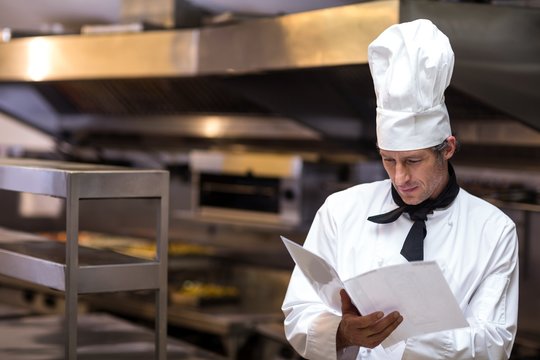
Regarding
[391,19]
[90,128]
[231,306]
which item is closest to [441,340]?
[391,19]

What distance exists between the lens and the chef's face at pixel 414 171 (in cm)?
214

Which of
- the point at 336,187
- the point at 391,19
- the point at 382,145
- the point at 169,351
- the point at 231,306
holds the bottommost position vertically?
the point at 231,306

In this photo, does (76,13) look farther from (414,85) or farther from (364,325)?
(364,325)

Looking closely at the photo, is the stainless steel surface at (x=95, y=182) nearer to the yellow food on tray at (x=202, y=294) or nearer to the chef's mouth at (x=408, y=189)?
the chef's mouth at (x=408, y=189)

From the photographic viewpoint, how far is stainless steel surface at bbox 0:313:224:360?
2977mm

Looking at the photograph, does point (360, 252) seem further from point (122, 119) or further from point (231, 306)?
point (122, 119)

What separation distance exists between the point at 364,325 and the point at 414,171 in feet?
1.23

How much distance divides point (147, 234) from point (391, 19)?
391cm

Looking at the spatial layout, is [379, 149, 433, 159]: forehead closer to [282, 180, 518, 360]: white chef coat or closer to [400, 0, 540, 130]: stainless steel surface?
[282, 180, 518, 360]: white chef coat

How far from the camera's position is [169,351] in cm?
313

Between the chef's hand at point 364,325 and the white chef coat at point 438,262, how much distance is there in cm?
8

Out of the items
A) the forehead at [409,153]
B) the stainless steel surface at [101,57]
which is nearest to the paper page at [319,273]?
the forehead at [409,153]

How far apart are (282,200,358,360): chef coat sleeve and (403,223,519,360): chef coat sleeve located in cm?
18

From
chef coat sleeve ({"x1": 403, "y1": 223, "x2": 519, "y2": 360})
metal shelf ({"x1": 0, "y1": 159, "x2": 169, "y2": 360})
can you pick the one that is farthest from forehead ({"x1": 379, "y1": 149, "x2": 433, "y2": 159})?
metal shelf ({"x1": 0, "y1": 159, "x2": 169, "y2": 360})
